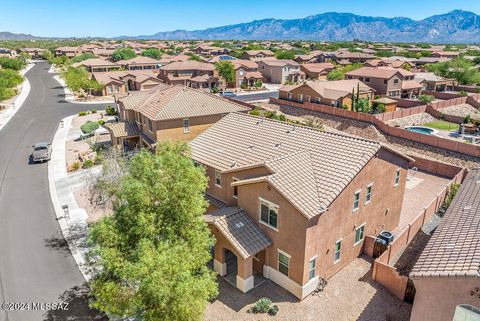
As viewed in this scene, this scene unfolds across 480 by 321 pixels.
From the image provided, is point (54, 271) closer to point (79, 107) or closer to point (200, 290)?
point (200, 290)

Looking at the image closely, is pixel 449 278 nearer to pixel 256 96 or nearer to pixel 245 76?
pixel 256 96

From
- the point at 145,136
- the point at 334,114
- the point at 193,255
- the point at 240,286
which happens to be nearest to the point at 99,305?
the point at 193,255

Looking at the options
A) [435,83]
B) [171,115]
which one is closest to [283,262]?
[171,115]

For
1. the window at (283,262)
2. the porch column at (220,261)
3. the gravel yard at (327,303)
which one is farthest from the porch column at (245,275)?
the window at (283,262)

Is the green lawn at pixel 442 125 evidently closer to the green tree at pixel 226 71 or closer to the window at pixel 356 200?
the window at pixel 356 200

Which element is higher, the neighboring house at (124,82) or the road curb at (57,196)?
the neighboring house at (124,82)

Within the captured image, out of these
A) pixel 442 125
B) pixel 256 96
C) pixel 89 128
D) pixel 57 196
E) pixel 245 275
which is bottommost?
pixel 57 196
